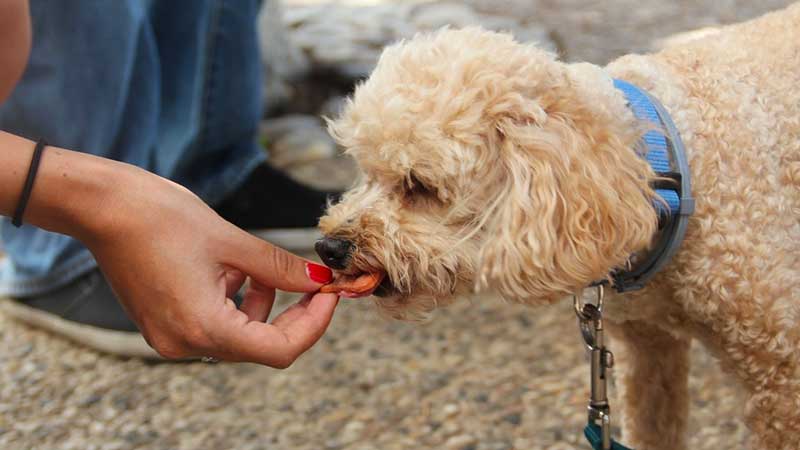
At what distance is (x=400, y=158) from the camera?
2.03 meters

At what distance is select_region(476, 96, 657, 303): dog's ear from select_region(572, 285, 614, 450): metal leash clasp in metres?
0.22

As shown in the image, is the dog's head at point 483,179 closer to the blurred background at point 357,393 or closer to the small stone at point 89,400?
the blurred background at point 357,393

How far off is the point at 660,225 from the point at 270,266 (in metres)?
0.81

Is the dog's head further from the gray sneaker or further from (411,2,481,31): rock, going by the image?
(411,2,481,31): rock

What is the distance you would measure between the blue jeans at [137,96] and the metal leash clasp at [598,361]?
1928mm

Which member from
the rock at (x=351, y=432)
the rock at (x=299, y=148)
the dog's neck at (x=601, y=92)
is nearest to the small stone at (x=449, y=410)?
the rock at (x=351, y=432)

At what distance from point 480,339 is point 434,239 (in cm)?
138

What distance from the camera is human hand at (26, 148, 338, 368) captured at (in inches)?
72.6

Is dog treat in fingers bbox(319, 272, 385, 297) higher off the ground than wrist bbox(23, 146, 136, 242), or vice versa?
wrist bbox(23, 146, 136, 242)

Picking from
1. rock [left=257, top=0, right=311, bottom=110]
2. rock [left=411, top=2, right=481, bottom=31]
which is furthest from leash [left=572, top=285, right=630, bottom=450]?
rock [left=411, top=2, right=481, bottom=31]

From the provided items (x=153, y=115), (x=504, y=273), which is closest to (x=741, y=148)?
(x=504, y=273)

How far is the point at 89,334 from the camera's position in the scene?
3391 mm

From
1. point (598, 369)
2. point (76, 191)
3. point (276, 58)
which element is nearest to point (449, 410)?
point (598, 369)

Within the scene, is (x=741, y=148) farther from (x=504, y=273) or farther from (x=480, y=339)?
(x=480, y=339)
